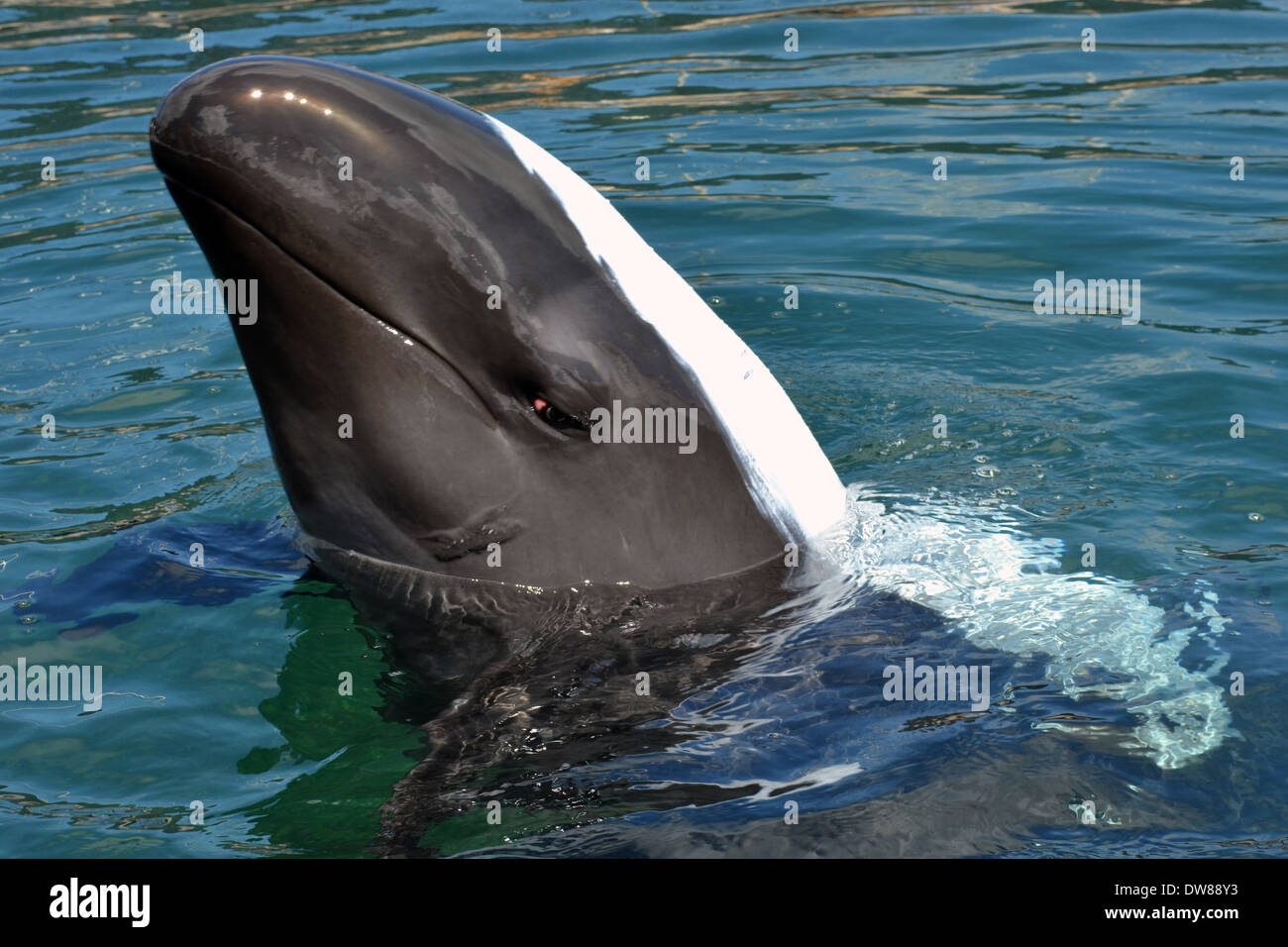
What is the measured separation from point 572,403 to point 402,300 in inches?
23.2

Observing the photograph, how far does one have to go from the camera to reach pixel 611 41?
1475 centimetres

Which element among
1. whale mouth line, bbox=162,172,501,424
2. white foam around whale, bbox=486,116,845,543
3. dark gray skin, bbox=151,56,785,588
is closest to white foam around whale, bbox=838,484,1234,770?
white foam around whale, bbox=486,116,845,543

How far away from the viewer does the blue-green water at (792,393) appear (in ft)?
14.4

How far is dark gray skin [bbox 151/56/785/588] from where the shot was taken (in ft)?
13.8

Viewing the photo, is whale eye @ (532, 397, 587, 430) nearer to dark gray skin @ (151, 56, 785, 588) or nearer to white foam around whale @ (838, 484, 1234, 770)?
dark gray skin @ (151, 56, 785, 588)

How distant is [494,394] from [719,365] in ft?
2.52

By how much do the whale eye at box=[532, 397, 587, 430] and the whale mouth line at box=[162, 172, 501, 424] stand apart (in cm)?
13

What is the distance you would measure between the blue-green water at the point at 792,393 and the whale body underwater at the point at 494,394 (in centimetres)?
25

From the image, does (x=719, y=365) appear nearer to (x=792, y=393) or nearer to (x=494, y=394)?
(x=494, y=394)

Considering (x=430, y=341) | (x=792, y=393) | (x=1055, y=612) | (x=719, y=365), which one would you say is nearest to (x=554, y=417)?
(x=430, y=341)

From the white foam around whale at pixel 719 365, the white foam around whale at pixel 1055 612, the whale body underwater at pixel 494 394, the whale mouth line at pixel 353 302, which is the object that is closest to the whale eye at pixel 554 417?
the whale body underwater at pixel 494 394
